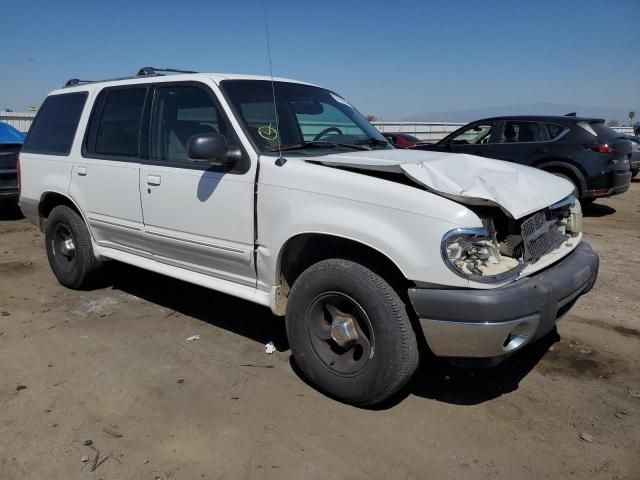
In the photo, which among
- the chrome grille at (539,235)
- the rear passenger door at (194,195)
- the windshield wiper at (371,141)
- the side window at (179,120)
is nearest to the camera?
the chrome grille at (539,235)

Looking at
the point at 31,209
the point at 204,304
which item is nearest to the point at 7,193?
the point at 31,209

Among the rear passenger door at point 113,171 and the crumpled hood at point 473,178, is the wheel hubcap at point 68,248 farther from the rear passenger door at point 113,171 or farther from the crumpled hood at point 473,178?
the crumpled hood at point 473,178

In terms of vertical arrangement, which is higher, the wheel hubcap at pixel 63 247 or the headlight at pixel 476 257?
the headlight at pixel 476 257

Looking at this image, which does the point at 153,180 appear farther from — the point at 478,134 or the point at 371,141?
the point at 478,134

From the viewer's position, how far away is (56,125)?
521cm

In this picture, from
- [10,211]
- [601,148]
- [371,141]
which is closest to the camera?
[371,141]

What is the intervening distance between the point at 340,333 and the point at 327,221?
65 centimetres

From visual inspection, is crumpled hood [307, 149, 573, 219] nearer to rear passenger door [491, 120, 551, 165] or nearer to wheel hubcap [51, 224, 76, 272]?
wheel hubcap [51, 224, 76, 272]

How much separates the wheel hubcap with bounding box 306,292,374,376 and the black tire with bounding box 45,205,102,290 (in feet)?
8.99

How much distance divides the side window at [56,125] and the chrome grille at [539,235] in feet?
13.1

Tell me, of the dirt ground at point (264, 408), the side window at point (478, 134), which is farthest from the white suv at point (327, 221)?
the side window at point (478, 134)

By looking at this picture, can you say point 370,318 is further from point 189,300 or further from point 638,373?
point 189,300

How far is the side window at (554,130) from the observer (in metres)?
9.43

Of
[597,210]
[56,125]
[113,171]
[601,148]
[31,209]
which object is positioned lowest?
[597,210]
